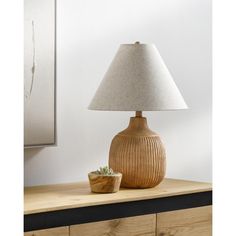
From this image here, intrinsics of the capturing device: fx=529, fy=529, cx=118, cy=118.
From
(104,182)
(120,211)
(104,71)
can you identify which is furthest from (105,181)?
(104,71)

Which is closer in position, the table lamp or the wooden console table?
the wooden console table

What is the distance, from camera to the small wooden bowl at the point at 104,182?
1991mm

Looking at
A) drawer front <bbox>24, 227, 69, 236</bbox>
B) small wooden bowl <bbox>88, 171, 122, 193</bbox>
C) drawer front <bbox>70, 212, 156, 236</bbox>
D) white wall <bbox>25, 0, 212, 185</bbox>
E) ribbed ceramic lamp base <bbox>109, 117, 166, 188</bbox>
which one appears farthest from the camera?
white wall <bbox>25, 0, 212, 185</bbox>

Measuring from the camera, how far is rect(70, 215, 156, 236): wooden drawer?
1.83 metres

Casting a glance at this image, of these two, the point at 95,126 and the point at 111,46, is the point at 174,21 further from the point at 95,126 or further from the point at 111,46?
the point at 95,126

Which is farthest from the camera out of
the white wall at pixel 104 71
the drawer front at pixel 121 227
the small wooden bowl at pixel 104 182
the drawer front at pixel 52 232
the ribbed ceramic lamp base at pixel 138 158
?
the white wall at pixel 104 71

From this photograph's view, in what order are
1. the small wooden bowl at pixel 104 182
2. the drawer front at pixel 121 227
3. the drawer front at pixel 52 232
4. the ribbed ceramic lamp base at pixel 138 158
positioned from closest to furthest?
the drawer front at pixel 52 232 → the drawer front at pixel 121 227 → the small wooden bowl at pixel 104 182 → the ribbed ceramic lamp base at pixel 138 158

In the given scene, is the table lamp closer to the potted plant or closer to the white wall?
the potted plant

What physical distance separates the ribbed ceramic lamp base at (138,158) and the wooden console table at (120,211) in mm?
45

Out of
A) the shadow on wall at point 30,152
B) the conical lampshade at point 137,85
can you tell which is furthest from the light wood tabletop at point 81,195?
the conical lampshade at point 137,85

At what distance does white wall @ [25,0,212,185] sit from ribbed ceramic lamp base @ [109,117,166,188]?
11.7 inches

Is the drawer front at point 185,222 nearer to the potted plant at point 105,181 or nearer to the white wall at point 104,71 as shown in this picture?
the potted plant at point 105,181

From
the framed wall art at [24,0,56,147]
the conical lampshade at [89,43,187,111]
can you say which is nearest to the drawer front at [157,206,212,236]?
the conical lampshade at [89,43,187,111]

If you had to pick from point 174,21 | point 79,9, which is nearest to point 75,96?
point 79,9
